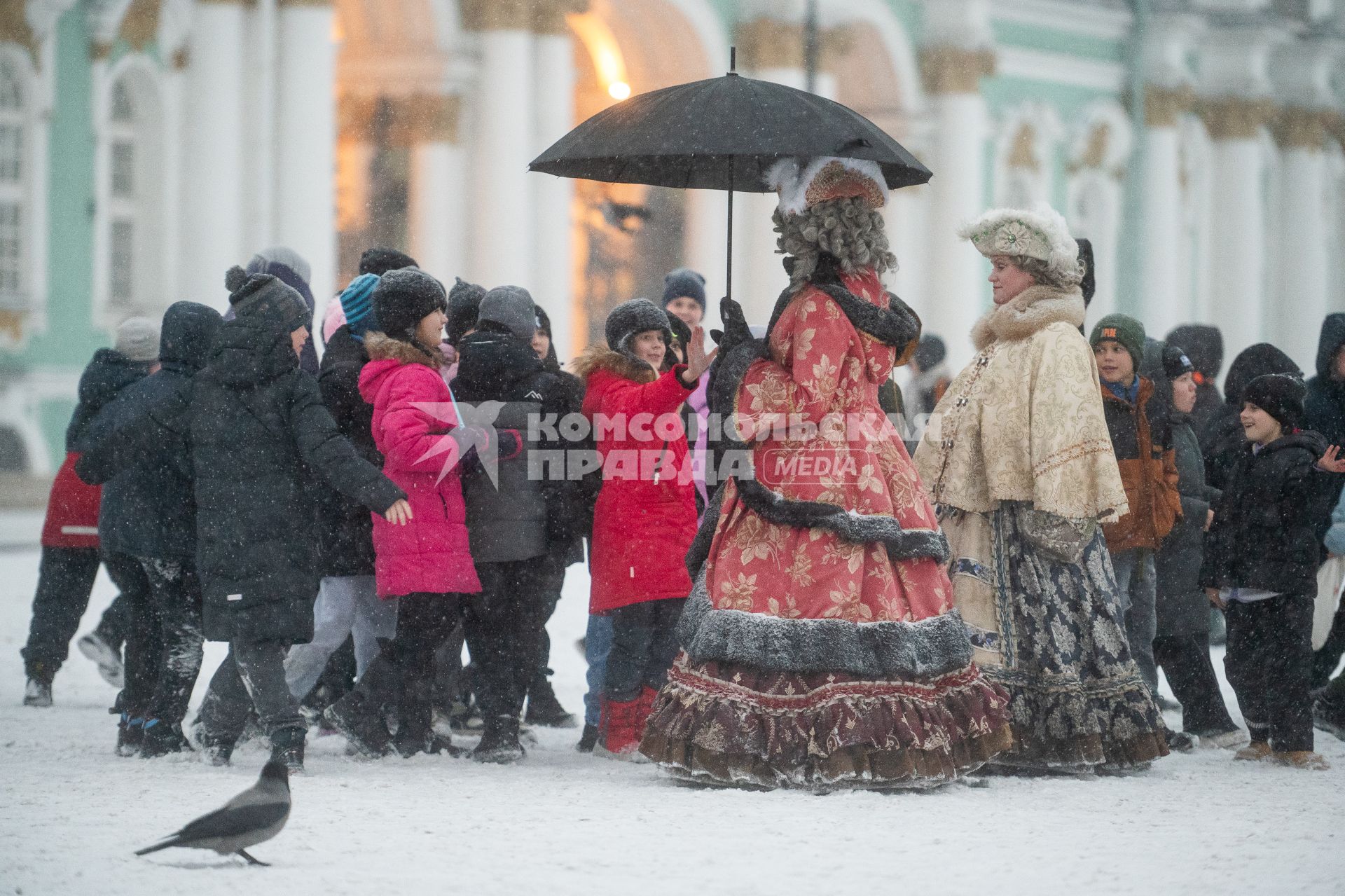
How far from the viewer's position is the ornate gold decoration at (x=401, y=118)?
16891mm

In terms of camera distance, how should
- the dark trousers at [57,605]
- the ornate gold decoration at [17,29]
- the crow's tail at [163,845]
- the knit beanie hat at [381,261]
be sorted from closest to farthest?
the crow's tail at [163,845], the knit beanie hat at [381,261], the dark trousers at [57,605], the ornate gold decoration at [17,29]

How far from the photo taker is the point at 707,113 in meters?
5.43

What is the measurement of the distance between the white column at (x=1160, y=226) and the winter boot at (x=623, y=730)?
19.1m

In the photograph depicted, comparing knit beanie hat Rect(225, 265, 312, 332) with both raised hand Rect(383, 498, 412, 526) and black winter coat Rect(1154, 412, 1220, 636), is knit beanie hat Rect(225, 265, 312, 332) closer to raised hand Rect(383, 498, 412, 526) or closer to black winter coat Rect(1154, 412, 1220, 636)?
raised hand Rect(383, 498, 412, 526)

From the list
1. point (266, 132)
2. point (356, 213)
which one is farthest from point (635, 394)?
point (356, 213)

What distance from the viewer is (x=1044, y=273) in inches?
231

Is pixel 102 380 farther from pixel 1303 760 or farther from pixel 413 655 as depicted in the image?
pixel 1303 760

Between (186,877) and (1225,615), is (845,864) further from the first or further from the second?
(1225,615)

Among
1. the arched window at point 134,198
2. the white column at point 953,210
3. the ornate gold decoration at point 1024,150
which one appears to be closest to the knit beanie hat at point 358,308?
the arched window at point 134,198

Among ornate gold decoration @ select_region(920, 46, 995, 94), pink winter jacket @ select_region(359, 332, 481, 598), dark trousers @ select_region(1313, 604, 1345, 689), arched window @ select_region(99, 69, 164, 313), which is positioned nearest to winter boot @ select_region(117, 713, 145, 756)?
pink winter jacket @ select_region(359, 332, 481, 598)

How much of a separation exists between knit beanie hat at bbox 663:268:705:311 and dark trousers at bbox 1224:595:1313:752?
2.35 meters

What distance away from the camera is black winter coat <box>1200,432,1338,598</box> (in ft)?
19.8

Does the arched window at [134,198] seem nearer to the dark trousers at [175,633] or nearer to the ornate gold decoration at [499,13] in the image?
the ornate gold decoration at [499,13]

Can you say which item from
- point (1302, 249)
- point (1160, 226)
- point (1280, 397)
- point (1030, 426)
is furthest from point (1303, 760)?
point (1302, 249)
